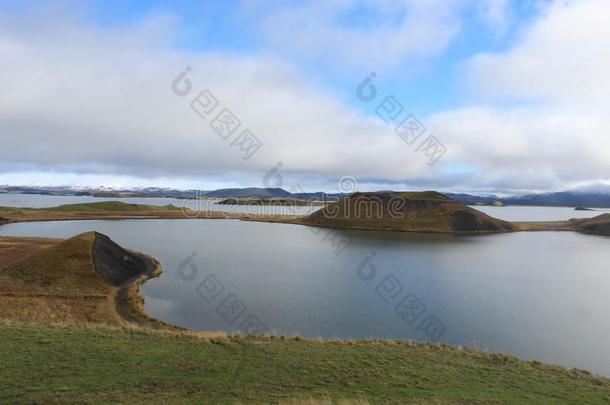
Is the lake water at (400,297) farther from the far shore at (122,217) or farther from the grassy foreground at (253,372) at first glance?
the far shore at (122,217)

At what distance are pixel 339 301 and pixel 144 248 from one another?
130ft

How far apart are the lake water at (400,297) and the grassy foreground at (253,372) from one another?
19.1 feet

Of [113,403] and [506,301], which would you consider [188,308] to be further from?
[506,301]

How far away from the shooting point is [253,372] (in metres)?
14.3

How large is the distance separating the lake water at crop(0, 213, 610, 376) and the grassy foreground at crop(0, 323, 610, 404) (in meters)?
5.81

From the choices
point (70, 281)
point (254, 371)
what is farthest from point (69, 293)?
point (254, 371)

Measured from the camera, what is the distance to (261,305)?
29.5 meters

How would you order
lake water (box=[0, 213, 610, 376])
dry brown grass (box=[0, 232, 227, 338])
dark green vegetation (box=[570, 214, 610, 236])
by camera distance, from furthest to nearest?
dark green vegetation (box=[570, 214, 610, 236]), dry brown grass (box=[0, 232, 227, 338]), lake water (box=[0, 213, 610, 376])

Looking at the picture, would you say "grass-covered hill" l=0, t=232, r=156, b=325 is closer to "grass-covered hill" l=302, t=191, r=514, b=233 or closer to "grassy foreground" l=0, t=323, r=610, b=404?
"grassy foreground" l=0, t=323, r=610, b=404

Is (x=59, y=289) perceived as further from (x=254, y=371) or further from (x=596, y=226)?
(x=596, y=226)

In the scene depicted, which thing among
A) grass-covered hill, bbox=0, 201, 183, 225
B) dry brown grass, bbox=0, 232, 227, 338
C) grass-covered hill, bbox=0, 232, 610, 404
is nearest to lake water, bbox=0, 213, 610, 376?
dry brown grass, bbox=0, 232, 227, 338

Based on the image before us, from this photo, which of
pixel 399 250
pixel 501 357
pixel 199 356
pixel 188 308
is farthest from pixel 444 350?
pixel 399 250

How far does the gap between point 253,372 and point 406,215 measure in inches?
4221

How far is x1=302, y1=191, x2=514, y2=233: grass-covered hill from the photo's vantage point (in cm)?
11138
